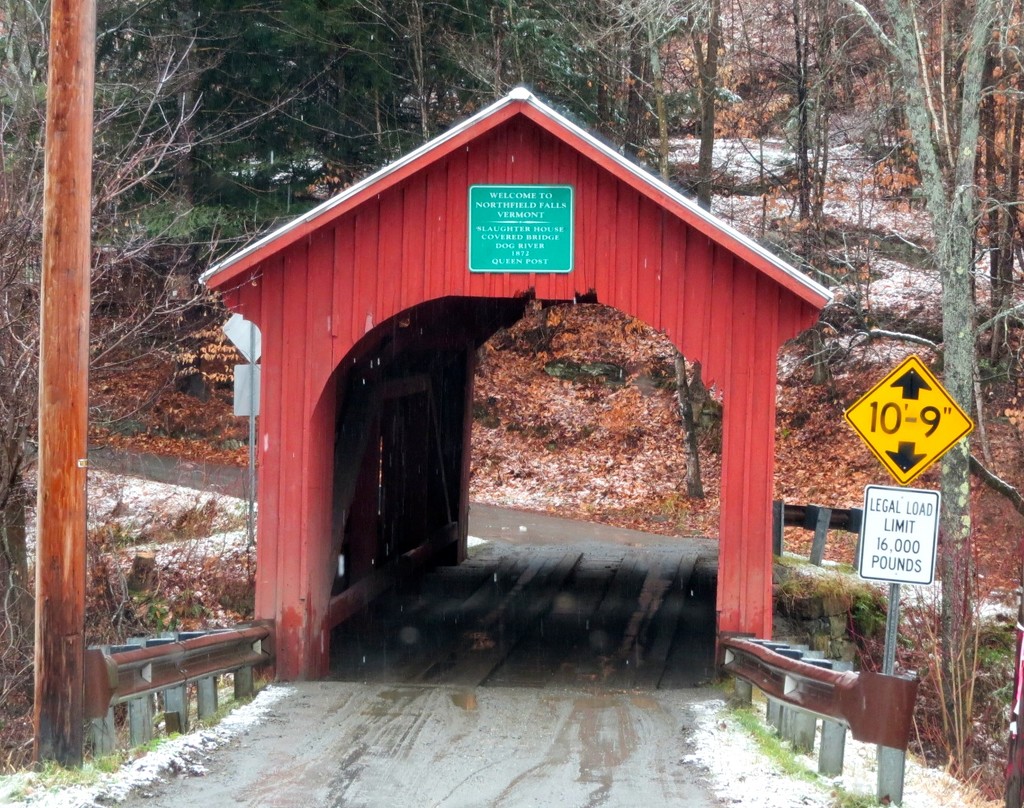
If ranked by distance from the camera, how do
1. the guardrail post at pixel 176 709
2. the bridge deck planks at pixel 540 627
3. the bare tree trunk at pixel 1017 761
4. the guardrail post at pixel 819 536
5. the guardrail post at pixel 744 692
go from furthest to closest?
the guardrail post at pixel 819 536, the bridge deck planks at pixel 540 627, the guardrail post at pixel 744 692, the bare tree trunk at pixel 1017 761, the guardrail post at pixel 176 709

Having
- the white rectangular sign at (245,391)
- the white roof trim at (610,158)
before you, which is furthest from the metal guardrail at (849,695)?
the white rectangular sign at (245,391)

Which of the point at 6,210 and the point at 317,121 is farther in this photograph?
the point at 317,121

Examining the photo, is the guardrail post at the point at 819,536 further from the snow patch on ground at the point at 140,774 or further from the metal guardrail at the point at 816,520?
the snow patch on ground at the point at 140,774

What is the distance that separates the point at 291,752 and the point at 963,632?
274 inches

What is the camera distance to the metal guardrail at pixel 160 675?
251 inches

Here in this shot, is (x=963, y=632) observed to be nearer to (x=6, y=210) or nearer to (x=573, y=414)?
(x=6, y=210)

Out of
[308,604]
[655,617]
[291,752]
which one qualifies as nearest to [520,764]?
[291,752]

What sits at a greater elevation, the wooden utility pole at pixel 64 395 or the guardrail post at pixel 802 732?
the wooden utility pole at pixel 64 395

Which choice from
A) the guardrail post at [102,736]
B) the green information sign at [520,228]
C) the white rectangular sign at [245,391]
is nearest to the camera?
the guardrail post at [102,736]

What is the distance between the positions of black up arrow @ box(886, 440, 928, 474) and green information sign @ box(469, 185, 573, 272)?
9.82ft

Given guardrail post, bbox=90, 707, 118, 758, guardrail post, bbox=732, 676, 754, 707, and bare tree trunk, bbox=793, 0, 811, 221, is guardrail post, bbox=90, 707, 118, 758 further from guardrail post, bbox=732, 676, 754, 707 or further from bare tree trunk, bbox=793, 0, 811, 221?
bare tree trunk, bbox=793, 0, 811, 221

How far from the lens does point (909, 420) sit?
756 cm

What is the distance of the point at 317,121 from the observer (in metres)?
21.8

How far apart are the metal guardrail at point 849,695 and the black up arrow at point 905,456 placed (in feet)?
4.68
